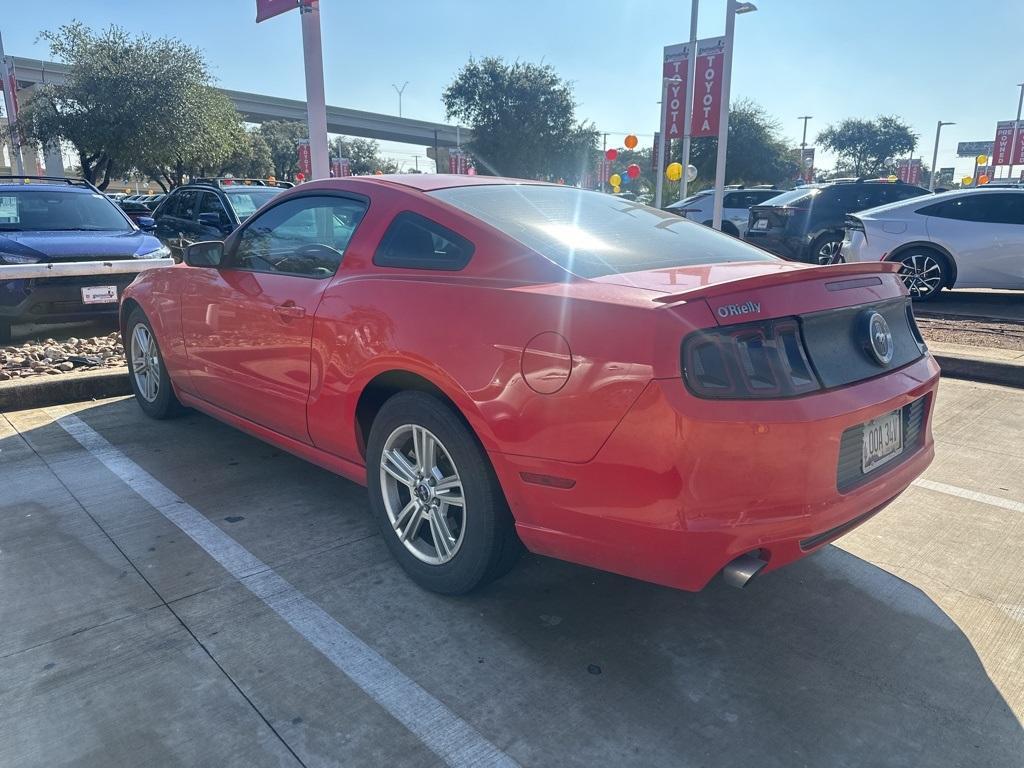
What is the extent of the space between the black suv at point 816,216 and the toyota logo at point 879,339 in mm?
9495

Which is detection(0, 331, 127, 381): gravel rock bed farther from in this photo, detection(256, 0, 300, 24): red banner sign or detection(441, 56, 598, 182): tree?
detection(441, 56, 598, 182): tree

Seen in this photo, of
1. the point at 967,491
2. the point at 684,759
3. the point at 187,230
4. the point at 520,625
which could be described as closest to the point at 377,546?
the point at 520,625

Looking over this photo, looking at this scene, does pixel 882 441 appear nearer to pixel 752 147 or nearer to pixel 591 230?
pixel 591 230

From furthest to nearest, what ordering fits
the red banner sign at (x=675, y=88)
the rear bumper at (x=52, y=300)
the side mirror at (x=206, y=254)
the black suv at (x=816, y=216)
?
the red banner sign at (x=675, y=88) < the black suv at (x=816, y=216) < the rear bumper at (x=52, y=300) < the side mirror at (x=206, y=254)

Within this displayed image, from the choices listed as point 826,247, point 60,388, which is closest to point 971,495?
point 60,388

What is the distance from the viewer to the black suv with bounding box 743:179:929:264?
11835mm

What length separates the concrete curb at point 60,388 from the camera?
539 cm

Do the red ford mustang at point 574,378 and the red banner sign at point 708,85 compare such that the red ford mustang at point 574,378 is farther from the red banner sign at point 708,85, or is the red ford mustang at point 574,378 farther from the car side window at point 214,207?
the red banner sign at point 708,85

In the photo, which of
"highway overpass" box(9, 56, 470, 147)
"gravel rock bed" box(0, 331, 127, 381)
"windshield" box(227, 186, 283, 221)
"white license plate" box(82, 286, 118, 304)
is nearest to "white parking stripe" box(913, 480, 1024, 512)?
"gravel rock bed" box(0, 331, 127, 381)

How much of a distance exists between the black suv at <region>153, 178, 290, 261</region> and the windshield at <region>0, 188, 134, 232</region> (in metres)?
1.30

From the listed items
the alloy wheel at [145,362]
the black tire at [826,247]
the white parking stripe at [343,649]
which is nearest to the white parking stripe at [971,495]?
the white parking stripe at [343,649]

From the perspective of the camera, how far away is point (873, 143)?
205ft

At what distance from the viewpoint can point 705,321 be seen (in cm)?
225

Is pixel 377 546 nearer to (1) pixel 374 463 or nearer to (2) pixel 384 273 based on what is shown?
(1) pixel 374 463
